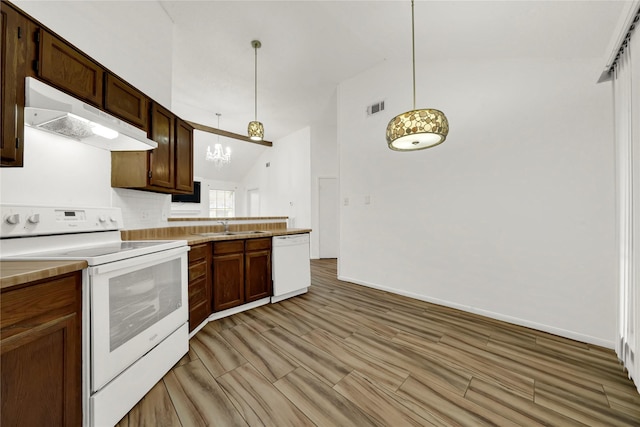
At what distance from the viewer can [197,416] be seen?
1.30 meters

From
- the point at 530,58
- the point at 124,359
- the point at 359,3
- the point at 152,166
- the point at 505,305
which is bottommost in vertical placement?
the point at 505,305

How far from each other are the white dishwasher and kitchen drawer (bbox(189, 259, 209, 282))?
0.84 metres

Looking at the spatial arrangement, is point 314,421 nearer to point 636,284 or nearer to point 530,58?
point 636,284

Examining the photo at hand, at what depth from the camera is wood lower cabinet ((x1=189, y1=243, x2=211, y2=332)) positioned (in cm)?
212

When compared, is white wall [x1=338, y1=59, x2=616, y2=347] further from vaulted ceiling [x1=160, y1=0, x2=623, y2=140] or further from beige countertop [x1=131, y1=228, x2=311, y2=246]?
beige countertop [x1=131, y1=228, x2=311, y2=246]

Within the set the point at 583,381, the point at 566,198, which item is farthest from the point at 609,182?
the point at 583,381

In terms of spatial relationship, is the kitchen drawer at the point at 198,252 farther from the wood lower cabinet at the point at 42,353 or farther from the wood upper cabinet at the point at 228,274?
the wood lower cabinet at the point at 42,353

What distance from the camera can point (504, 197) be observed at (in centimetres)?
245

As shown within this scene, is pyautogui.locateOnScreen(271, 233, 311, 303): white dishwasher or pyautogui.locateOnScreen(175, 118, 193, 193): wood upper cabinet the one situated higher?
pyautogui.locateOnScreen(175, 118, 193, 193): wood upper cabinet

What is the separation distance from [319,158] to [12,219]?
505cm

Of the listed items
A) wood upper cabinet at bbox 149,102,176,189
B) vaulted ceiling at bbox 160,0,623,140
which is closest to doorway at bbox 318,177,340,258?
vaulted ceiling at bbox 160,0,623,140

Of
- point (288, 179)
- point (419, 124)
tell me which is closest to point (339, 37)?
point (419, 124)

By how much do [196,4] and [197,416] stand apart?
140 inches

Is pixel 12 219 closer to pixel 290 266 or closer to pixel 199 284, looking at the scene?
pixel 199 284
